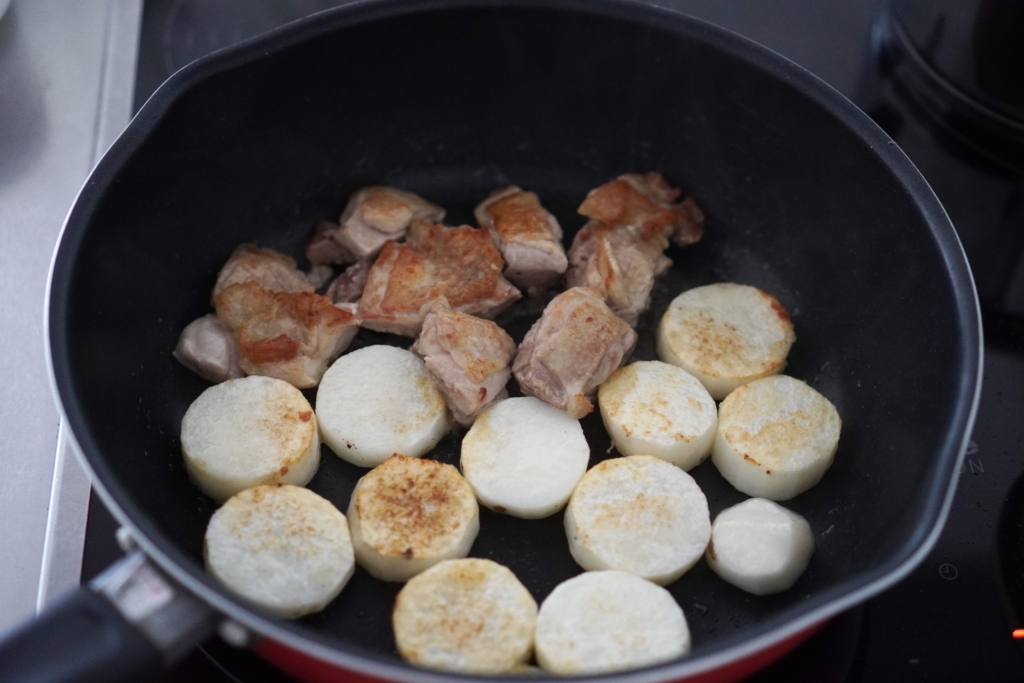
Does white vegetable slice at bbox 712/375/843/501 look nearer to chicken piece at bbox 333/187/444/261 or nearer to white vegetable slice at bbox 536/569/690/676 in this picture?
white vegetable slice at bbox 536/569/690/676

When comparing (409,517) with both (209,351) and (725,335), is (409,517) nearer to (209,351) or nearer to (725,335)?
(209,351)

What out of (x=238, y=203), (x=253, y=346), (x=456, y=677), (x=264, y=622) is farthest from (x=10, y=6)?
(x=456, y=677)

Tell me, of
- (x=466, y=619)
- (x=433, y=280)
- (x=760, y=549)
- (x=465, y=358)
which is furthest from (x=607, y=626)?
(x=433, y=280)

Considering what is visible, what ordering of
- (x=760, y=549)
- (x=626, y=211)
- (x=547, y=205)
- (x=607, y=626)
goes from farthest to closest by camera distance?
(x=547, y=205), (x=626, y=211), (x=760, y=549), (x=607, y=626)

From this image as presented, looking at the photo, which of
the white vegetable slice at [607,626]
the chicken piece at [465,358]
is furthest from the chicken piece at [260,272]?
the white vegetable slice at [607,626]

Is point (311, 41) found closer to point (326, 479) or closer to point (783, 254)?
point (326, 479)

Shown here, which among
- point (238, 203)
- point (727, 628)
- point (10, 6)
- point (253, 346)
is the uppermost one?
point (10, 6)
